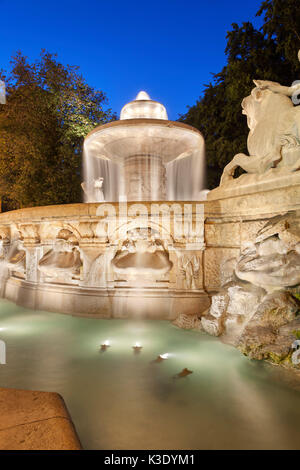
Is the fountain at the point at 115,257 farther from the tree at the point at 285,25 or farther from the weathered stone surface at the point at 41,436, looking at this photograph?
the tree at the point at 285,25

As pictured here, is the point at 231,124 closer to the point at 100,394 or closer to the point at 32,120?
the point at 32,120

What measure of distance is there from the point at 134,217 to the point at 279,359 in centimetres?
264

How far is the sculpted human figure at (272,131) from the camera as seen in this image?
13.1 feet

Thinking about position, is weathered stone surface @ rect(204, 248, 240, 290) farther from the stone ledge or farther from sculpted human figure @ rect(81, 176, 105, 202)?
sculpted human figure @ rect(81, 176, 105, 202)

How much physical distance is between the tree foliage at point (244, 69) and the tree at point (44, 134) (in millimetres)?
5406

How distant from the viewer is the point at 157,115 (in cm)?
689

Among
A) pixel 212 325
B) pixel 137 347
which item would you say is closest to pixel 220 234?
pixel 212 325

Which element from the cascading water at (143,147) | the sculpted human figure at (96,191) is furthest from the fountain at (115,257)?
the sculpted human figure at (96,191)

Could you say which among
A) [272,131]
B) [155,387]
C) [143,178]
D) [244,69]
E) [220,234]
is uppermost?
[244,69]

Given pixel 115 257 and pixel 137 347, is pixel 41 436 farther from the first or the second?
pixel 115 257

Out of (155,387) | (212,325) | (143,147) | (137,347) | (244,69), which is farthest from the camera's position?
(244,69)

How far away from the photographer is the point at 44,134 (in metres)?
12.4

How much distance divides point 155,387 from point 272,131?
365 centimetres
